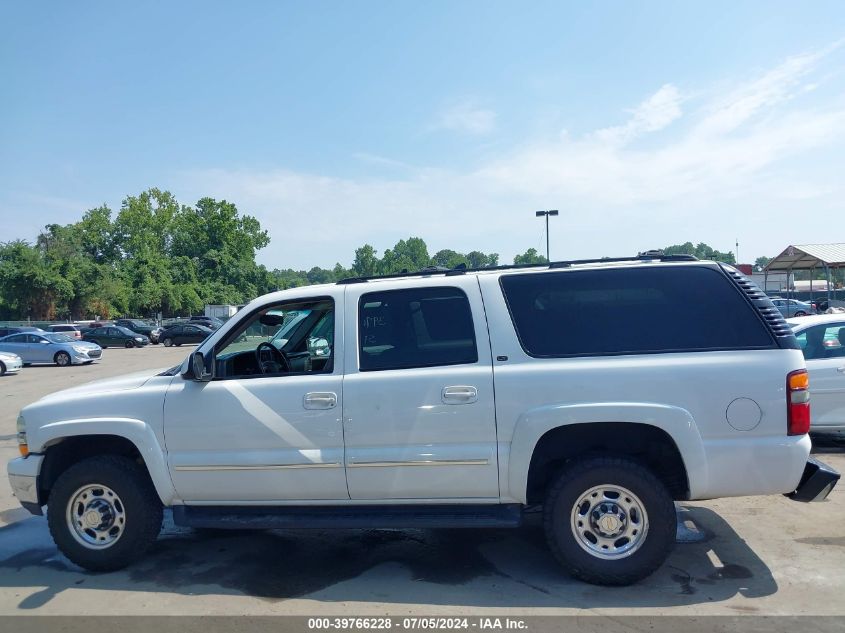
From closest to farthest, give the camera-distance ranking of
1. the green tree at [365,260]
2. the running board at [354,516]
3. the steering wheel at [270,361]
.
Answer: the running board at [354,516]
the steering wheel at [270,361]
the green tree at [365,260]

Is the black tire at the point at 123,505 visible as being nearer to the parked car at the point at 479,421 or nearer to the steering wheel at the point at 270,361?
the parked car at the point at 479,421

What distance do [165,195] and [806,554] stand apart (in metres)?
91.1

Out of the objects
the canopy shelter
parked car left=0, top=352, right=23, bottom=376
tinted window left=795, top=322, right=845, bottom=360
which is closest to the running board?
tinted window left=795, top=322, right=845, bottom=360

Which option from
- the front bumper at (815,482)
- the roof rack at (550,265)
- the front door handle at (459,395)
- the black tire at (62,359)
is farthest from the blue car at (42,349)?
the front bumper at (815,482)

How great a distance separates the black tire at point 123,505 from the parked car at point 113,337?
1505 inches

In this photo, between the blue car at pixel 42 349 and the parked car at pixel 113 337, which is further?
the parked car at pixel 113 337

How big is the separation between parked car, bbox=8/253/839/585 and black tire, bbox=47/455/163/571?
0.04 ft

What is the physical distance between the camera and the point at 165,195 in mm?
86312

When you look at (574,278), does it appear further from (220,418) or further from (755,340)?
(220,418)

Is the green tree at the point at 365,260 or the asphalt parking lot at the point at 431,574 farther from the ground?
the green tree at the point at 365,260

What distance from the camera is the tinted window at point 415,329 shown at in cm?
444

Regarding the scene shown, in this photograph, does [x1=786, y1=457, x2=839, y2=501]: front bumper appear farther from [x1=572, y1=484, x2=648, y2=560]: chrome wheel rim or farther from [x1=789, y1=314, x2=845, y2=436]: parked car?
[x1=789, y1=314, x2=845, y2=436]: parked car

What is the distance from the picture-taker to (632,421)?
13.4 feet

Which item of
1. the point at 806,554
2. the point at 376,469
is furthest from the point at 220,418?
the point at 806,554
